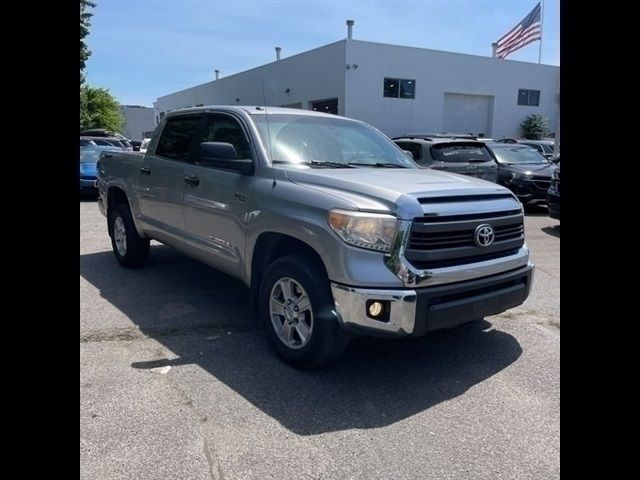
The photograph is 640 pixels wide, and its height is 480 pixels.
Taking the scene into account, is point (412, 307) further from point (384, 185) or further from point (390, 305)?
point (384, 185)

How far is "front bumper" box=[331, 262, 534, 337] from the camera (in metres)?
3.22

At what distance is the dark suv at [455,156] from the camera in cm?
1062

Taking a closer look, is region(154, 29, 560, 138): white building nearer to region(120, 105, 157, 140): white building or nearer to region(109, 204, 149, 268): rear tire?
region(109, 204, 149, 268): rear tire

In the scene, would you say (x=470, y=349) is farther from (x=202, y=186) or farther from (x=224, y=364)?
(x=202, y=186)

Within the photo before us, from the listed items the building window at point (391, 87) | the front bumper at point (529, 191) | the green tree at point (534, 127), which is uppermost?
the building window at point (391, 87)

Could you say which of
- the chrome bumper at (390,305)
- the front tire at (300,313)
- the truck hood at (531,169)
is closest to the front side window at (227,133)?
the front tire at (300,313)

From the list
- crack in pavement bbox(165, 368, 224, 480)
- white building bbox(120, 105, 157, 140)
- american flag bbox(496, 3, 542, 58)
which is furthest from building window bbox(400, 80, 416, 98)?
white building bbox(120, 105, 157, 140)

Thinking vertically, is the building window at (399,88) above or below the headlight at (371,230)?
above

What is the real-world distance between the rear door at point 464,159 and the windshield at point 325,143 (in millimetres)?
5641

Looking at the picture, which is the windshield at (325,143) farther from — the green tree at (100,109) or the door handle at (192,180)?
the green tree at (100,109)

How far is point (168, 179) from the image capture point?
5.32 m

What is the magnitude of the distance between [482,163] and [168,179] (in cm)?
758

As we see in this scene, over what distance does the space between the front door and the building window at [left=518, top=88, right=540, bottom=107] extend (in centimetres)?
3138

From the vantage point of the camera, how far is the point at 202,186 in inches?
186
